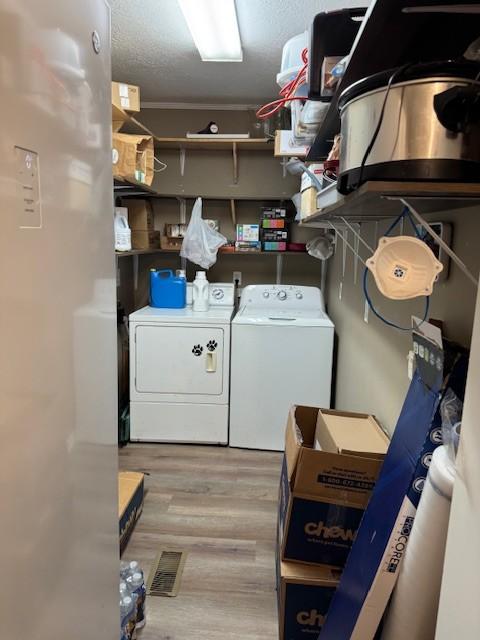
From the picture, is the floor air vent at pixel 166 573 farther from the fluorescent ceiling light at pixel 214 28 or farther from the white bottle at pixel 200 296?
the fluorescent ceiling light at pixel 214 28

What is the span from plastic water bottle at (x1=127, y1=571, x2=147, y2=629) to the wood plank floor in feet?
0.15

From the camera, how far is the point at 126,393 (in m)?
3.45

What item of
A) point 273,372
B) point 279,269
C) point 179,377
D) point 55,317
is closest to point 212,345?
point 179,377

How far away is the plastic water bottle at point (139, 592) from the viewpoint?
162cm

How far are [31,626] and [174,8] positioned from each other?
2.41 m

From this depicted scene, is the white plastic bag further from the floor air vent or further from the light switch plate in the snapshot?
the light switch plate

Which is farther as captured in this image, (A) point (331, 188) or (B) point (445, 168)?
(A) point (331, 188)

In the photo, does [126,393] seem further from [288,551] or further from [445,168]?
[445,168]

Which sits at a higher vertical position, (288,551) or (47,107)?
(47,107)

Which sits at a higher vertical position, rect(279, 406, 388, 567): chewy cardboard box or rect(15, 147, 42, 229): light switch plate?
rect(15, 147, 42, 229): light switch plate

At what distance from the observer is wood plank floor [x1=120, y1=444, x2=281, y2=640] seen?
171 cm

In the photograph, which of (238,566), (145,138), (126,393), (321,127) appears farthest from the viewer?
(126,393)

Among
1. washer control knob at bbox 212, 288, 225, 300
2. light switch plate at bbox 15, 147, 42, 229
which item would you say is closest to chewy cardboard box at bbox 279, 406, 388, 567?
light switch plate at bbox 15, 147, 42, 229

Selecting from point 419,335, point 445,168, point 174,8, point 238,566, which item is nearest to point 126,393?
point 238,566
